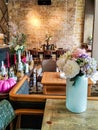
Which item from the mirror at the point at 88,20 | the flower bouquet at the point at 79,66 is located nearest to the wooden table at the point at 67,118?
the flower bouquet at the point at 79,66

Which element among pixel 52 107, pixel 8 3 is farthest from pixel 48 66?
pixel 8 3

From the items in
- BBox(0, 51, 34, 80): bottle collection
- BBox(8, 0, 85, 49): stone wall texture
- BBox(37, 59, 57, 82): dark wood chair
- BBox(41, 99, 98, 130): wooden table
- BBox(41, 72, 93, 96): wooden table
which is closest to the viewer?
BBox(41, 99, 98, 130): wooden table

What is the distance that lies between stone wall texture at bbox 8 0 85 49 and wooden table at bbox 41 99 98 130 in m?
6.24

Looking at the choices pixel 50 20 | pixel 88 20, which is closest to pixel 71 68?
pixel 50 20

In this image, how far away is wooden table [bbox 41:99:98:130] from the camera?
4.36 ft

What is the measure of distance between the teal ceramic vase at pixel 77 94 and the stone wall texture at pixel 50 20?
630cm

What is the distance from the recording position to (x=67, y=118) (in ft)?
4.75

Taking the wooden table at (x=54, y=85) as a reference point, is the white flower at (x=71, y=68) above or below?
above

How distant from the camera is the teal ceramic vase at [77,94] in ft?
4.90

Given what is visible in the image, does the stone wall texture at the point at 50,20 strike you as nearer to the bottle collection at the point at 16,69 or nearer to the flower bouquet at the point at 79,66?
the bottle collection at the point at 16,69

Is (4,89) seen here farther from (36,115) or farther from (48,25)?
(48,25)

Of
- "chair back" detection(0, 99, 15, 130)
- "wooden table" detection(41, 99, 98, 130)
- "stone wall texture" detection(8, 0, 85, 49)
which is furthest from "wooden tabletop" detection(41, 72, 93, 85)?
"stone wall texture" detection(8, 0, 85, 49)

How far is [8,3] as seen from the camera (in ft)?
25.5

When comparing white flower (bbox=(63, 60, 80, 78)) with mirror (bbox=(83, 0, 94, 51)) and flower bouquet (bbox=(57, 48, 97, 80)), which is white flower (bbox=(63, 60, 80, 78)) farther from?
mirror (bbox=(83, 0, 94, 51))
